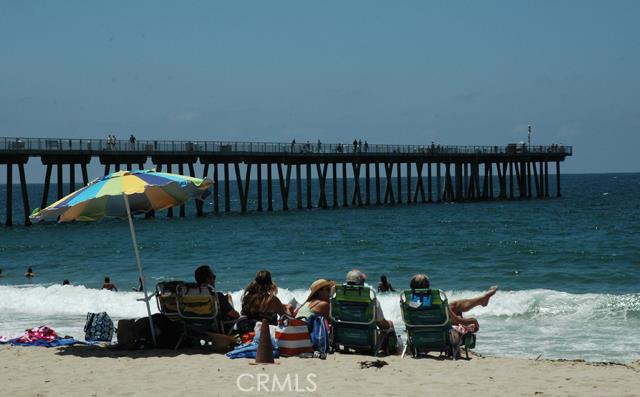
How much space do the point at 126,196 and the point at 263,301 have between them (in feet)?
5.53

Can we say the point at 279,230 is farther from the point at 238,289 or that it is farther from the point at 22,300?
the point at 22,300

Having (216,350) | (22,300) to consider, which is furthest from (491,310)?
(22,300)

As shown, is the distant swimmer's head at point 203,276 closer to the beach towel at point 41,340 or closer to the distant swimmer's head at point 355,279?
the distant swimmer's head at point 355,279

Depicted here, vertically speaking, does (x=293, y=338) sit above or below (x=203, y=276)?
below

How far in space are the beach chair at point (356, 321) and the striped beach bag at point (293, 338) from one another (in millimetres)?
330

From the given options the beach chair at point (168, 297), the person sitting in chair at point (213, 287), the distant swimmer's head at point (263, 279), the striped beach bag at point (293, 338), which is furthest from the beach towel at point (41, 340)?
the striped beach bag at point (293, 338)

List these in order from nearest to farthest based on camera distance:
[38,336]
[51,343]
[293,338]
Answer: [293,338] < [51,343] < [38,336]

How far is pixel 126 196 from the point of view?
29.1ft

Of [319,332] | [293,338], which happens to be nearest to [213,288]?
[293,338]

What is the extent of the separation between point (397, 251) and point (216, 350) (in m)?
18.6

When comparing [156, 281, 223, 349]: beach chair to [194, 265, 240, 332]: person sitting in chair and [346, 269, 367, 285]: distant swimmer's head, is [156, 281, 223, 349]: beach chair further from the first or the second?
[346, 269, 367, 285]: distant swimmer's head

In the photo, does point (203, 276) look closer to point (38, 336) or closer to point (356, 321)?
point (356, 321)

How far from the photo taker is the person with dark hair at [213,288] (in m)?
9.01

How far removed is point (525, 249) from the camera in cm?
2611
